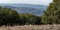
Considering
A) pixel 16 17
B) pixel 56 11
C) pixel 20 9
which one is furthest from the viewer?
pixel 20 9

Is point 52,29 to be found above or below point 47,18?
above

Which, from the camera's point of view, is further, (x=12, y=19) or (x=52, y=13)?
(x=12, y=19)

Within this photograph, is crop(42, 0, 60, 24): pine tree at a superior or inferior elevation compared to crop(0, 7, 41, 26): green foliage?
superior

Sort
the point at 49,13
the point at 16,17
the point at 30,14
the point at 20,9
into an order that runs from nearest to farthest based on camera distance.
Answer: the point at 49,13 < the point at 16,17 < the point at 20,9 < the point at 30,14

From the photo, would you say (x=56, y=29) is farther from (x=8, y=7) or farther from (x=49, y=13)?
(x=8, y=7)

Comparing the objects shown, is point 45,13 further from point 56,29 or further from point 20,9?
point 56,29

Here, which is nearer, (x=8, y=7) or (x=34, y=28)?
(x=34, y=28)

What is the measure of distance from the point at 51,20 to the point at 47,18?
1364 millimetres

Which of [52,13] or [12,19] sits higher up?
[52,13]

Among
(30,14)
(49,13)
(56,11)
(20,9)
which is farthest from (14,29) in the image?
(30,14)

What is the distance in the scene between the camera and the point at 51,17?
108 ft

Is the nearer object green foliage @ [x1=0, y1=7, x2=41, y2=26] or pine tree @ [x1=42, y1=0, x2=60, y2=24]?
pine tree @ [x1=42, y1=0, x2=60, y2=24]

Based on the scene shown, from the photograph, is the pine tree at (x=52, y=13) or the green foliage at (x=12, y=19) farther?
the green foliage at (x=12, y=19)

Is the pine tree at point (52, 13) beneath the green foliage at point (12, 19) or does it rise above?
above
